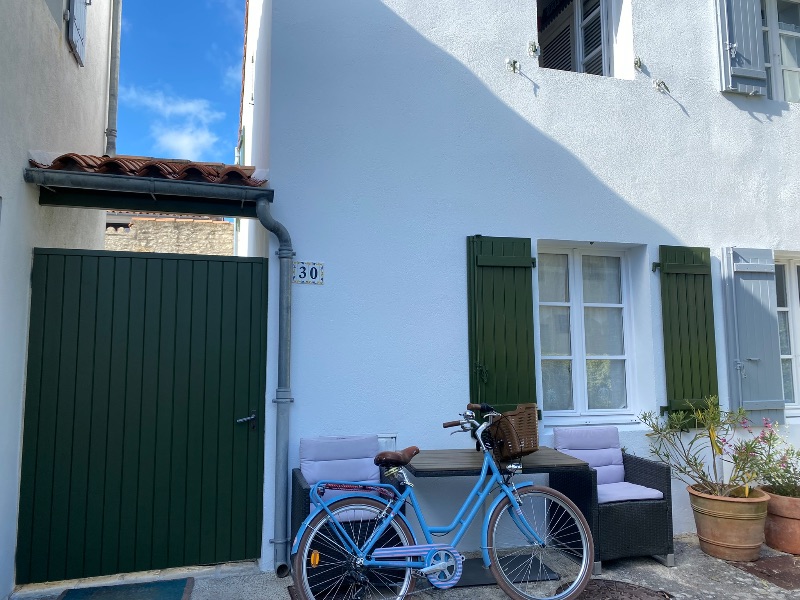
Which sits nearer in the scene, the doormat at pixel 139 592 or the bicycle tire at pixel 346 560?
the bicycle tire at pixel 346 560

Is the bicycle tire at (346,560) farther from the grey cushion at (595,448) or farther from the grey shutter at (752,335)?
the grey shutter at (752,335)

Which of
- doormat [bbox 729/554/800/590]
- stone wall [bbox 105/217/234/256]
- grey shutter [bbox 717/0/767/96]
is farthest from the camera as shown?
stone wall [bbox 105/217/234/256]

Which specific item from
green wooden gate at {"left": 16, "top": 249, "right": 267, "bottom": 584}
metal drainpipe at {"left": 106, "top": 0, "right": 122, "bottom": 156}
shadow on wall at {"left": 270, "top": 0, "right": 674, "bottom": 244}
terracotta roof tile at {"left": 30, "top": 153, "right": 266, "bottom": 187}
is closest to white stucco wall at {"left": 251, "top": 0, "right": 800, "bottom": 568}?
shadow on wall at {"left": 270, "top": 0, "right": 674, "bottom": 244}

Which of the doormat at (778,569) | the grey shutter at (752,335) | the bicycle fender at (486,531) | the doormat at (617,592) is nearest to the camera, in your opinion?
the bicycle fender at (486,531)

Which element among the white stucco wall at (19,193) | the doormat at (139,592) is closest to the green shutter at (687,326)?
the doormat at (139,592)

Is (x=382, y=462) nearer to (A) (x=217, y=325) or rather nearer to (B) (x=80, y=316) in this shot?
(A) (x=217, y=325)

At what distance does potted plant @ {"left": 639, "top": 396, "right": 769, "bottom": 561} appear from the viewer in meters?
4.30

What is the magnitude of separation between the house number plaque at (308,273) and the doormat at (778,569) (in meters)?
3.58

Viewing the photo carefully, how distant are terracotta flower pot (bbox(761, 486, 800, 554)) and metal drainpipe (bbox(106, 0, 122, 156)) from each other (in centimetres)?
748

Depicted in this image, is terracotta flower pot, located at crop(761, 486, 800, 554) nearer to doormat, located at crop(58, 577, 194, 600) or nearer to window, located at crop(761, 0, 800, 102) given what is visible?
window, located at crop(761, 0, 800, 102)

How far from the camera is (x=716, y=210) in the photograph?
5.33m

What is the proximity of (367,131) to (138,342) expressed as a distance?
2.23m

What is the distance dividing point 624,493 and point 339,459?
1.99m

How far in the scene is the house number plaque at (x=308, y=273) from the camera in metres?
4.28
